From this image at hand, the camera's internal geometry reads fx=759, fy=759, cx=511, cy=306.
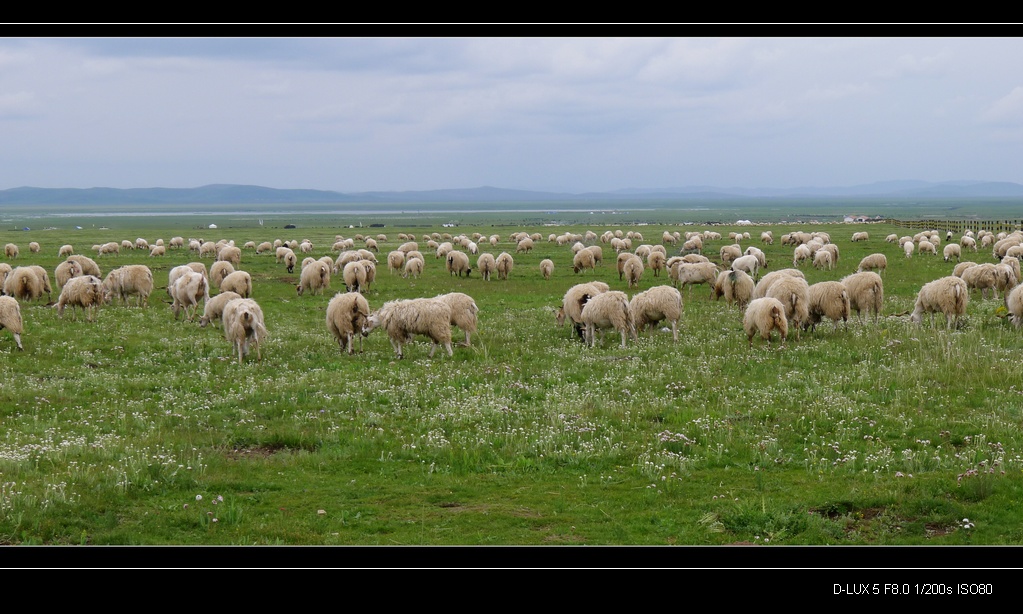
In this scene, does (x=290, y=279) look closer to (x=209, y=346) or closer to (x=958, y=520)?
(x=209, y=346)

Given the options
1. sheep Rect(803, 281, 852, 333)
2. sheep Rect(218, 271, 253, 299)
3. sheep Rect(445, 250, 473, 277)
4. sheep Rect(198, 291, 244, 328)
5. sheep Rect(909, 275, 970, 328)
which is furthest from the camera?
sheep Rect(445, 250, 473, 277)

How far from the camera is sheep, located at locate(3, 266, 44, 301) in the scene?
87.1 ft

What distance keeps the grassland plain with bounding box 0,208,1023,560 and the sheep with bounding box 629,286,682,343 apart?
1.49 feet

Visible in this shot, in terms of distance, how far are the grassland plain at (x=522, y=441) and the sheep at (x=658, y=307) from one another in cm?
45

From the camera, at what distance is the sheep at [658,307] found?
18500mm

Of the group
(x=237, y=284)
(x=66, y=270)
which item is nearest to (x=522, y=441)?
(x=237, y=284)

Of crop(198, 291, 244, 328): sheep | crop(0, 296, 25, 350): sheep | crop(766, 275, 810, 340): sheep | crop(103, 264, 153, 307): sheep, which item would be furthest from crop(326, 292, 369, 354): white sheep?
crop(103, 264, 153, 307): sheep

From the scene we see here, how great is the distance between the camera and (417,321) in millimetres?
16906

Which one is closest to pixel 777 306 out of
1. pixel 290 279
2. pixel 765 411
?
pixel 765 411

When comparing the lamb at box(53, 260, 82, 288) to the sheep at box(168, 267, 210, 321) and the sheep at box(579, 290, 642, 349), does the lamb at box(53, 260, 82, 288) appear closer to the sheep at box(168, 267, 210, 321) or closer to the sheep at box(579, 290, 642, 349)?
the sheep at box(168, 267, 210, 321)

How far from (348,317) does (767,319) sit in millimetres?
9571

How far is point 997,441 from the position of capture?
9711mm

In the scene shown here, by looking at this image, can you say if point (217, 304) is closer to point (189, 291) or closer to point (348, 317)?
point (189, 291)

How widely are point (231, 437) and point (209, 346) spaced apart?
8.29 m
